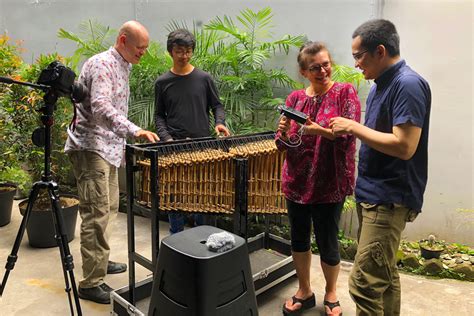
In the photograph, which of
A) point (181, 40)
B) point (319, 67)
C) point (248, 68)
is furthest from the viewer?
point (248, 68)

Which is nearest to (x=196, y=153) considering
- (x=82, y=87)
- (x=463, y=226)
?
(x=82, y=87)

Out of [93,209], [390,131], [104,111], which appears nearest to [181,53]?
[104,111]

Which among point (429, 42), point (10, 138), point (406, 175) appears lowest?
point (406, 175)

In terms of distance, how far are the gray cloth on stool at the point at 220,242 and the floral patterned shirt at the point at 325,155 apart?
30.4 inches

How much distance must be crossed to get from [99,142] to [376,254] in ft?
5.75

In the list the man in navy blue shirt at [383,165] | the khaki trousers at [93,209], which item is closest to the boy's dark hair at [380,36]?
the man in navy blue shirt at [383,165]

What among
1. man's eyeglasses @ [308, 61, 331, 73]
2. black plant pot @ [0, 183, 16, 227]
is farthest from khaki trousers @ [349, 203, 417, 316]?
black plant pot @ [0, 183, 16, 227]

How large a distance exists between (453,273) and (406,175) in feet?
6.62

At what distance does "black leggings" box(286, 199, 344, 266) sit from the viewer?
227 cm

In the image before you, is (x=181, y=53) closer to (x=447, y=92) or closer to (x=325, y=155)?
(x=325, y=155)

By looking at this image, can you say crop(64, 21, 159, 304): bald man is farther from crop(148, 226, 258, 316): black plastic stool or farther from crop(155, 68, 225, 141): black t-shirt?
crop(148, 226, 258, 316): black plastic stool

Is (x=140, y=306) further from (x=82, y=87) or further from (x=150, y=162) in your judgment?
(x=82, y=87)

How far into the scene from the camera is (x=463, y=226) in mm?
3432

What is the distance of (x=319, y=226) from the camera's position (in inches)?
90.7
